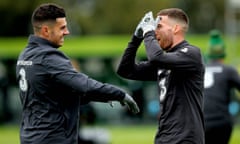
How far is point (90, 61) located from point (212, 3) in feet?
126

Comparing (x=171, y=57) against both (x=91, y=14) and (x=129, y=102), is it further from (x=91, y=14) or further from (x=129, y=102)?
(x=91, y=14)

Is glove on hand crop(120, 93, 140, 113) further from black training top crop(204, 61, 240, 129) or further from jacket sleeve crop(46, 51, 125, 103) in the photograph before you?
black training top crop(204, 61, 240, 129)

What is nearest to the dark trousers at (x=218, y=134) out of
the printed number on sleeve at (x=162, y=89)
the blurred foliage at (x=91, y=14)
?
the printed number on sleeve at (x=162, y=89)

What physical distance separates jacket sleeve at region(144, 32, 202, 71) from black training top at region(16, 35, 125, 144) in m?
0.56

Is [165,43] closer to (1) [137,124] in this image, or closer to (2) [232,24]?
(1) [137,124]

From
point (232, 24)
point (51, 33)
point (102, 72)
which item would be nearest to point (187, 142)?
point (51, 33)

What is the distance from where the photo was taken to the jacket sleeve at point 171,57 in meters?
8.48

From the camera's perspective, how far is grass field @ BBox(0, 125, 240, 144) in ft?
70.4

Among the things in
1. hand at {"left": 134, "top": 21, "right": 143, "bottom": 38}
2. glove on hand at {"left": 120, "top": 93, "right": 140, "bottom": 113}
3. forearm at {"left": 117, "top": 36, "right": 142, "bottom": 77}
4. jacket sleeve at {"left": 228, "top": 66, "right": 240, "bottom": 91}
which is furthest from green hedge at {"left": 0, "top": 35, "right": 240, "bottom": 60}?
glove on hand at {"left": 120, "top": 93, "right": 140, "bottom": 113}

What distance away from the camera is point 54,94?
27.2 feet

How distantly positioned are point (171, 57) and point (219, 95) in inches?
140

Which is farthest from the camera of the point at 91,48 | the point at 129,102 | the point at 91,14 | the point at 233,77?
the point at 91,14

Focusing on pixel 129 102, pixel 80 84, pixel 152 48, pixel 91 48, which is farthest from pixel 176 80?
pixel 91 48

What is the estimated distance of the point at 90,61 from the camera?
86.7 ft
